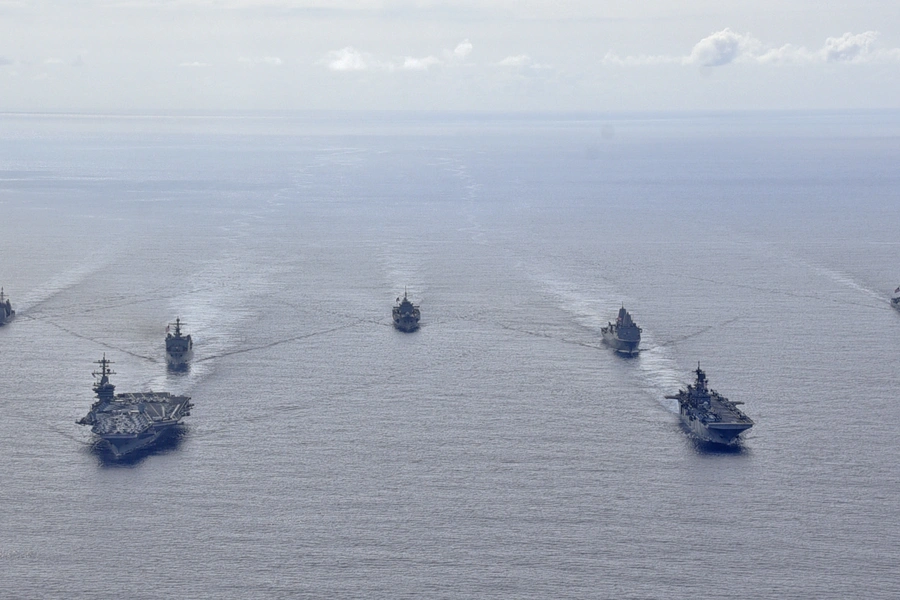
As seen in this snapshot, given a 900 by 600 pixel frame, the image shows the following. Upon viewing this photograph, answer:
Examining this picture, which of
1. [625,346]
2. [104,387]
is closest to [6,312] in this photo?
[104,387]

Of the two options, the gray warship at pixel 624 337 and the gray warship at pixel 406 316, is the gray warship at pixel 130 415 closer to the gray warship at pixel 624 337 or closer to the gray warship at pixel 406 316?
the gray warship at pixel 406 316

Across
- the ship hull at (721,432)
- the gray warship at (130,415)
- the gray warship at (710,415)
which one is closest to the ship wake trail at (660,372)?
the gray warship at (710,415)

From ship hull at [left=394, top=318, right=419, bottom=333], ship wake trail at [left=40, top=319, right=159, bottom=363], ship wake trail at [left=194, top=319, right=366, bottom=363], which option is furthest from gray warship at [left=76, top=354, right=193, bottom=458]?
ship hull at [left=394, top=318, right=419, bottom=333]

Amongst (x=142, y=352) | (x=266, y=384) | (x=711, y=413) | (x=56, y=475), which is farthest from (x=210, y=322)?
(x=711, y=413)

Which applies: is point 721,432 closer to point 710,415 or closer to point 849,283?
point 710,415

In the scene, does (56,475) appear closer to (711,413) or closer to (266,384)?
(266,384)

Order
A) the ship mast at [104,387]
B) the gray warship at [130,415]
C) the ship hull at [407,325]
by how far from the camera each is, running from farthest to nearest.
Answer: the ship hull at [407,325], the ship mast at [104,387], the gray warship at [130,415]
